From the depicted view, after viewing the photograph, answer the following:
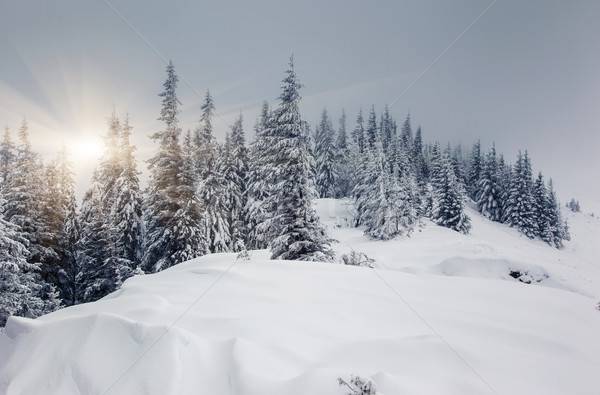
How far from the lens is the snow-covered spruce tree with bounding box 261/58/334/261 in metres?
14.7

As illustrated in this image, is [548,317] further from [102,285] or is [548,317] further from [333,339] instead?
[102,285]

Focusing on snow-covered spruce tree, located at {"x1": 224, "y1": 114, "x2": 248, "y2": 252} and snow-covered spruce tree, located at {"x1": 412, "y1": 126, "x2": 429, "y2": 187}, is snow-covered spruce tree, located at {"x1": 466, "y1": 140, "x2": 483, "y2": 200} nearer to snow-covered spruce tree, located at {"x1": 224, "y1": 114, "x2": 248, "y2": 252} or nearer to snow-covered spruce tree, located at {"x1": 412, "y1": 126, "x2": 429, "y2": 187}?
snow-covered spruce tree, located at {"x1": 412, "y1": 126, "x2": 429, "y2": 187}

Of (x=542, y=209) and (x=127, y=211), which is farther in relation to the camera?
(x=542, y=209)

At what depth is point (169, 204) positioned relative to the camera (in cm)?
1978

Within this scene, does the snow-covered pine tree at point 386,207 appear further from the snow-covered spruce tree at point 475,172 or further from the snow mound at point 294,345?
the snow-covered spruce tree at point 475,172

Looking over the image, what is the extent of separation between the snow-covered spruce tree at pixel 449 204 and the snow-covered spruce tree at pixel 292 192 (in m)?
36.5

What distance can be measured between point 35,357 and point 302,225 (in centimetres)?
1204

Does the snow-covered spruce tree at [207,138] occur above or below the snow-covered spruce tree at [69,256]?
above

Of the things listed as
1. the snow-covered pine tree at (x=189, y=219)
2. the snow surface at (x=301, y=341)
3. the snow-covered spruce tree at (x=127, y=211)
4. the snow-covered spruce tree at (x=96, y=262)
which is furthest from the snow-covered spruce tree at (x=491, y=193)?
the snow-covered spruce tree at (x=96, y=262)

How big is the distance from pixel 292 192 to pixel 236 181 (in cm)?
1757

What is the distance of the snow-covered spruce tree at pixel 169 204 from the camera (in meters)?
19.1

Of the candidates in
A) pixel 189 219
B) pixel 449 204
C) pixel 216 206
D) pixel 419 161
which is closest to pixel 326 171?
pixel 449 204

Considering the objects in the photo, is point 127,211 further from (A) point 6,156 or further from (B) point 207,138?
(A) point 6,156

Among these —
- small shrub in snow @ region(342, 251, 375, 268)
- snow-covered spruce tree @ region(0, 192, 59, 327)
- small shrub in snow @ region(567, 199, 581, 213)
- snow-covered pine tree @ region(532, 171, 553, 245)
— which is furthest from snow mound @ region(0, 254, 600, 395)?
small shrub in snow @ region(567, 199, 581, 213)
